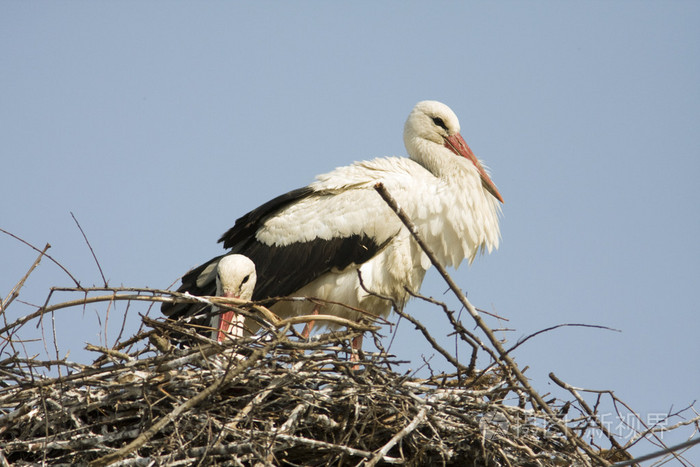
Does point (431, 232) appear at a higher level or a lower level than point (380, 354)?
higher

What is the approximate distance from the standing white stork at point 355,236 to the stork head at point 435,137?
283 mm

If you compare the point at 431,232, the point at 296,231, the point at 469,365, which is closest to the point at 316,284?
the point at 296,231

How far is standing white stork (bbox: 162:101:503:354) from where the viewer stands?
5.64 m

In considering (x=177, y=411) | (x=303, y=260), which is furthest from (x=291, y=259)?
(x=177, y=411)

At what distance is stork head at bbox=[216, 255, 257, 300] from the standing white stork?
1.65ft

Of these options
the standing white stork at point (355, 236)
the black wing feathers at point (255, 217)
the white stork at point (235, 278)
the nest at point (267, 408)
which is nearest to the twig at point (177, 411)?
the nest at point (267, 408)

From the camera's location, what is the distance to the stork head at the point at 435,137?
20.7 feet

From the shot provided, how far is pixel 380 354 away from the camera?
3.87m

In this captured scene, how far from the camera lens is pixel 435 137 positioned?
6484 millimetres

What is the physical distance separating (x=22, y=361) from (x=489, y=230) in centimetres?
319

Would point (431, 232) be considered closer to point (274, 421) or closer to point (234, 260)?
point (234, 260)

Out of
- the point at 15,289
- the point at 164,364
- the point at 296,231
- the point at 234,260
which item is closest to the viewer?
the point at 164,364

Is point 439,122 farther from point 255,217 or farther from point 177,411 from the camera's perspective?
point 177,411

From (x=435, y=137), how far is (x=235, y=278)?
2043mm
